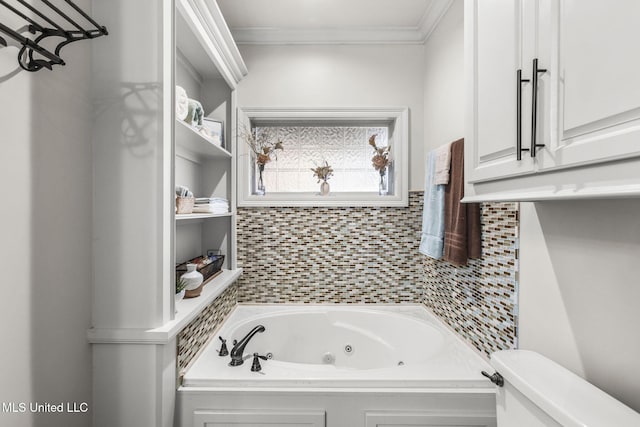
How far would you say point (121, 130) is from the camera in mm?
1252

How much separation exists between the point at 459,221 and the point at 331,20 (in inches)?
65.4

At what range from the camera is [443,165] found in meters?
1.91

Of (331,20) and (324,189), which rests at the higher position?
(331,20)

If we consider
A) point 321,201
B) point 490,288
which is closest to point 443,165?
point 490,288

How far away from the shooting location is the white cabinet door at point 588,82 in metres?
0.57

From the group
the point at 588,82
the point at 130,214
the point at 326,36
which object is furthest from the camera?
the point at 326,36

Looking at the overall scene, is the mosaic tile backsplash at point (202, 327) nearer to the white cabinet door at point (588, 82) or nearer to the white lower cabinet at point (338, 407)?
the white lower cabinet at point (338, 407)

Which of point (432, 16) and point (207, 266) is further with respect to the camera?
point (432, 16)

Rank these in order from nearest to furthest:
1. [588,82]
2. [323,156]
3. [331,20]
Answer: [588,82], [331,20], [323,156]

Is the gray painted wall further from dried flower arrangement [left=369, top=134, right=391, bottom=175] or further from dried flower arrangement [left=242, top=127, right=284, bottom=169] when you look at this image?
dried flower arrangement [left=369, top=134, right=391, bottom=175]

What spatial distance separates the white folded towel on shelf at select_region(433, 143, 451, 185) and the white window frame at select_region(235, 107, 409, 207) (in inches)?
20.5

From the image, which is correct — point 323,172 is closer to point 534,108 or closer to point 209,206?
point 209,206

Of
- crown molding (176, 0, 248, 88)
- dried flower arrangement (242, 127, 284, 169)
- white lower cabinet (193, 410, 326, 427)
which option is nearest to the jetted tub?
white lower cabinet (193, 410, 326, 427)

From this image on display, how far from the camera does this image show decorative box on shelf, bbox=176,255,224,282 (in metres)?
1.85
